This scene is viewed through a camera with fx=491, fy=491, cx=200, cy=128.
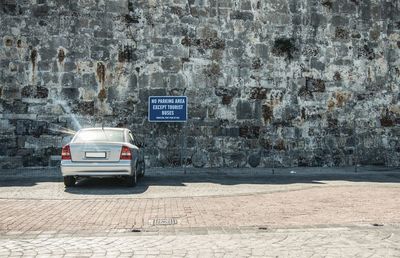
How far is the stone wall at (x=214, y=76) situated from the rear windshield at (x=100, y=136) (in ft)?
13.3

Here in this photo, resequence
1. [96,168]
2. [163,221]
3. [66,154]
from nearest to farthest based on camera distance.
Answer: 1. [163,221]
2. [96,168]
3. [66,154]

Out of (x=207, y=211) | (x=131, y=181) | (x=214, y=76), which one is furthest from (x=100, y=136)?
(x=214, y=76)

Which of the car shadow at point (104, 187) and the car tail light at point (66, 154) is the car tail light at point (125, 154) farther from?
the car tail light at point (66, 154)

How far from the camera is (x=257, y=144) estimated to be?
55.3 ft

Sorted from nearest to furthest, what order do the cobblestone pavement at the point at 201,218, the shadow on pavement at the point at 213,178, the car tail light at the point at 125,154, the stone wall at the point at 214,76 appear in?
the cobblestone pavement at the point at 201,218, the car tail light at the point at 125,154, the shadow on pavement at the point at 213,178, the stone wall at the point at 214,76

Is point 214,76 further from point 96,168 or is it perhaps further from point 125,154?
point 96,168

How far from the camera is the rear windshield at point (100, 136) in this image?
37.9ft

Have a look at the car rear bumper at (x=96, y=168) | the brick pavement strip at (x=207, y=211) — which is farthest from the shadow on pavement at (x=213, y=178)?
the brick pavement strip at (x=207, y=211)

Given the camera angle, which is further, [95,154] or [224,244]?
[95,154]

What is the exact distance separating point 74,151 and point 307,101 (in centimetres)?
920

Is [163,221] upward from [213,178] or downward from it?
downward

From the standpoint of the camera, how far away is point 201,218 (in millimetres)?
7395

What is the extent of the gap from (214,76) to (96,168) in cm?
690

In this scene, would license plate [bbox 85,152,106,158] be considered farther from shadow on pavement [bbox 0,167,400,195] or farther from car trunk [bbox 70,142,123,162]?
shadow on pavement [bbox 0,167,400,195]
